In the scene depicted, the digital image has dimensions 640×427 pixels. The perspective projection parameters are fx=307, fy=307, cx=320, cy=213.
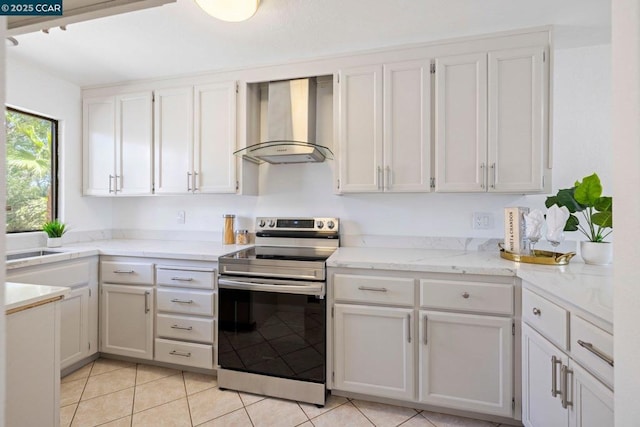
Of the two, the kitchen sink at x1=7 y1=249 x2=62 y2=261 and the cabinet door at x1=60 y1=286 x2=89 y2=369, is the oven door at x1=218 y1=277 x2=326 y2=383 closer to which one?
the cabinet door at x1=60 y1=286 x2=89 y2=369

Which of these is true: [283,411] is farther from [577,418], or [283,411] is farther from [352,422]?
[577,418]

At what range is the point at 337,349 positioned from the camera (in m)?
1.87

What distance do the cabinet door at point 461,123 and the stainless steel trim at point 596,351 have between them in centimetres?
108

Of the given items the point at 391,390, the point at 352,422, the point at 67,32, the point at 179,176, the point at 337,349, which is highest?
the point at 67,32

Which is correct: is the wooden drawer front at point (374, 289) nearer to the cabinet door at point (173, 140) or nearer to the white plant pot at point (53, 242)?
the cabinet door at point (173, 140)

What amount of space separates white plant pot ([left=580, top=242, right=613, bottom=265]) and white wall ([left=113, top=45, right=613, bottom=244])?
0.50 meters

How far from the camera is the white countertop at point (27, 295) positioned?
108cm

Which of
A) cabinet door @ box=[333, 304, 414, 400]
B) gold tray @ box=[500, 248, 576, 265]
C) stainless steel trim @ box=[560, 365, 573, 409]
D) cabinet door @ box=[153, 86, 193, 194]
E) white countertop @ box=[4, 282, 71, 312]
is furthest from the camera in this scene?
cabinet door @ box=[153, 86, 193, 194]

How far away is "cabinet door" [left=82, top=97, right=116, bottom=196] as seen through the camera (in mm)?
2713

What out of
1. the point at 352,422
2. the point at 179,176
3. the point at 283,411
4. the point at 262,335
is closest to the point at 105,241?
the point at 179,176

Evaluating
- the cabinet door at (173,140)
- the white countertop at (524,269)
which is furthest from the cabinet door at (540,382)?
the cabinet door at (173,140)

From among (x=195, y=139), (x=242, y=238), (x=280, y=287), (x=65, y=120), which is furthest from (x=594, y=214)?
(x=65, y=120)

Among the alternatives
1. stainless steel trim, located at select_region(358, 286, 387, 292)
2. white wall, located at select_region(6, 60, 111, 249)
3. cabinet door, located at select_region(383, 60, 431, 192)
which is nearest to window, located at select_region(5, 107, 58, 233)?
white wall, located at select_region(6, 60, 111, 249)

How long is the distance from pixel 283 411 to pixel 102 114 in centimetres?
284
